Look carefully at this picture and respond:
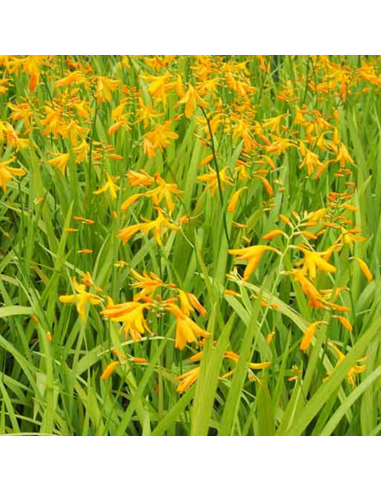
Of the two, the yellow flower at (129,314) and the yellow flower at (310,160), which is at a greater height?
the yellow flower at (310,160)

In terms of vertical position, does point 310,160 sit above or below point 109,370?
above

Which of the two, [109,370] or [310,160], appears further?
[310,160]

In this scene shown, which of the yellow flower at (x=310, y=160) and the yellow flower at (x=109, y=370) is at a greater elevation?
the yellow flower at (x=310, y=160)

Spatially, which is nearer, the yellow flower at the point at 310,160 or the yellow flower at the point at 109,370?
the yellow flower at the point at 109,370

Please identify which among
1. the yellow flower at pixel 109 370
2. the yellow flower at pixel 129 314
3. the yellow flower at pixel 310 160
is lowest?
the yellow flower at pixel 109 370

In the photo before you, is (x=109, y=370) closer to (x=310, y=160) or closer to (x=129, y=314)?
(x=129, y=314)

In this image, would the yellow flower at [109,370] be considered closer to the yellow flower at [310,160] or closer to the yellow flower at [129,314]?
the yellow flower at [129,314]

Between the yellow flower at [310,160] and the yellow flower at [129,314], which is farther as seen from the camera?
the yellow flower at [310,160]

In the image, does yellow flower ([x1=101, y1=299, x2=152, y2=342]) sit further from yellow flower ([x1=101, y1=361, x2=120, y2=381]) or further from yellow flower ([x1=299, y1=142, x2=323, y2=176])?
yellow flower ([x1=299, y1=142, x2=323, y2=176])

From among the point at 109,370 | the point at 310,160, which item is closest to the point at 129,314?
the point at 109,370

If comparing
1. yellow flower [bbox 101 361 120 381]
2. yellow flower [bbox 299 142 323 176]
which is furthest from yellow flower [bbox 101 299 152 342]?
yellow flower [bbox 299 142 323 176]

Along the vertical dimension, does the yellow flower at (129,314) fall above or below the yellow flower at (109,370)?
above

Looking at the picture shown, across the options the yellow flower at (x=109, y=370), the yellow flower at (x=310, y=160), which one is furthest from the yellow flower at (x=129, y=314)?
the yellow flower at (x=310, y=160)

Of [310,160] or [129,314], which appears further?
[310,160]
